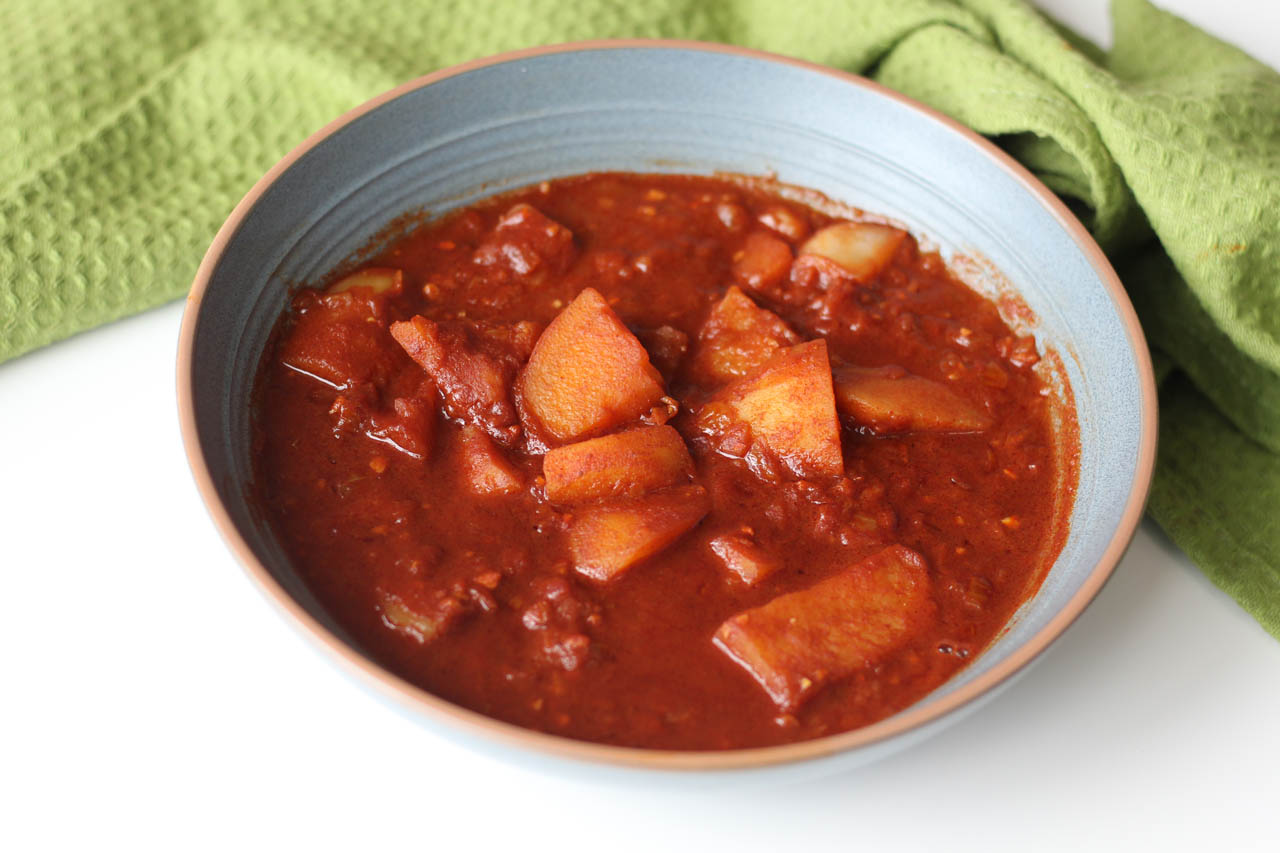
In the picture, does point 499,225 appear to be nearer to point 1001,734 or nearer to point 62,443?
point 62,443

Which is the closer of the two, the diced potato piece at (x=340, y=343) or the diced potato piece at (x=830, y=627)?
the diced potato piece at (x=830, y=627)

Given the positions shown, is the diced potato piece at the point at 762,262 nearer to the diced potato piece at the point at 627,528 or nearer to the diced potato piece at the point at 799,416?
the diced potato piece at the point at 799,416

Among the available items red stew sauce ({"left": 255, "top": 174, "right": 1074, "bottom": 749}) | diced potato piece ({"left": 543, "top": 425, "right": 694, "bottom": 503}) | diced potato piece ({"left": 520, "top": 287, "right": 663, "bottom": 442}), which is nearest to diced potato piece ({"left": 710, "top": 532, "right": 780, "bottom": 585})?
red stew sauce ({"left": 255, "top": 174, "right": 1074, "bottom": 749})

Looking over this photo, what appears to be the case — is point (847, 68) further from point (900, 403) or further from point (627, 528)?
point (627, 528)

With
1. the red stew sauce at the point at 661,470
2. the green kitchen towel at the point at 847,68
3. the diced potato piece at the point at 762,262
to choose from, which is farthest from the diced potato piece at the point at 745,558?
the green kitchen towel at the point at 847,68

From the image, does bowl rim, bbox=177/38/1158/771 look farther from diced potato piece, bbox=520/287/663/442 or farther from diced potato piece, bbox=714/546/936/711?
diced potato piece, bbox=520/287/663/442

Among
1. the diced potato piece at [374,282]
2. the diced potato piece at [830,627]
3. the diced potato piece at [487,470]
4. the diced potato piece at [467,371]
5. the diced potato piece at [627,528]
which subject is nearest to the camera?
the diced potato piece at [830,627]
